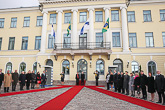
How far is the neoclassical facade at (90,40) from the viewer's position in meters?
19.7

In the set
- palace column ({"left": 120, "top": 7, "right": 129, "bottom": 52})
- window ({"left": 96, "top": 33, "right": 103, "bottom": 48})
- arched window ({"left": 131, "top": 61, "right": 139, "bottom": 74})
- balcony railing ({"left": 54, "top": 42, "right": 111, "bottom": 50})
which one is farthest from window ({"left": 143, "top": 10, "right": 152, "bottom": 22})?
window ({"left": 96, "top": 33, "right": 103, "bottom": 48})

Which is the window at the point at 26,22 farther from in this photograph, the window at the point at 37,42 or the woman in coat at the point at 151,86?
the woman in coat at the point at 151,86

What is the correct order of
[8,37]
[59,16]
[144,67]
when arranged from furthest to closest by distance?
[8,37] → [59,16] → [144,67]

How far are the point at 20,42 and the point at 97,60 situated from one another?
13.4 m

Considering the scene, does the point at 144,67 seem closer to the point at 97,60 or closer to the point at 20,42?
the point at 97,60

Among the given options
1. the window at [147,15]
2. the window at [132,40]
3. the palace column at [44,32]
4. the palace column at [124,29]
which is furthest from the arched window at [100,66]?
the window at [147,15]

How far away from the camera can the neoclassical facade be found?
1973 centimetres

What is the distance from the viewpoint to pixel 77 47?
2059 cm

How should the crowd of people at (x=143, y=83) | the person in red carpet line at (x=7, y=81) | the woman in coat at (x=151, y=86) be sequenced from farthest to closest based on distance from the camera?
the person in red carpet line at (x=7, y=81)
the woman in coat at (x=151, y=86)
the crowd of people at (x=143, y=83)

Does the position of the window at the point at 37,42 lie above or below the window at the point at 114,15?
below

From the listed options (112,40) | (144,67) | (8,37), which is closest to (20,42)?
(8,37)

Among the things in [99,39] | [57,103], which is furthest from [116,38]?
[57,103]

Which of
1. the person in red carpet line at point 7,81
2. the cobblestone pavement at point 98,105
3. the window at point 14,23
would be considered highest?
the window at point 14,23

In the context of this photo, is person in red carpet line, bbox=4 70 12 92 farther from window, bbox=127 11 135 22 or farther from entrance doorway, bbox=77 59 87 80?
window, bbox=127 11 135 22
